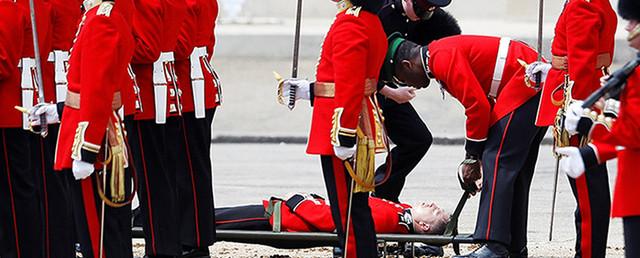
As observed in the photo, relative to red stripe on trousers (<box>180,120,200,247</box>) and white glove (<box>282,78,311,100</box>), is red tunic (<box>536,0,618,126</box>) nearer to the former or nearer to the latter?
white glove (<box>282,78,311,100</box>)

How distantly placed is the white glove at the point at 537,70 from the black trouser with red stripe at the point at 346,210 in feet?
2.91

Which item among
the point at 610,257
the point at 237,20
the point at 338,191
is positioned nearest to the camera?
the point at 338,191

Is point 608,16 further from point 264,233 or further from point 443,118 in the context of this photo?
point 443,118

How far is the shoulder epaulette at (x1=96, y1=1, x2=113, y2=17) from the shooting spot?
5.39m

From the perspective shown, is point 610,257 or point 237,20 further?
point 237,20

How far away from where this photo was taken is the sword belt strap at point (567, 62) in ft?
19.6

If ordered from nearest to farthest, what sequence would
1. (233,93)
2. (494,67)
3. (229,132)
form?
1. (494,67)
2. (229,132)
3. (233,93)

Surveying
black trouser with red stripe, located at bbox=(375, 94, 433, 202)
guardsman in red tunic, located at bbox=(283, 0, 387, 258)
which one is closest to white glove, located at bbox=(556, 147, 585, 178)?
guardsman in red tunic, located at bbox=(283, 0, 387, 258)

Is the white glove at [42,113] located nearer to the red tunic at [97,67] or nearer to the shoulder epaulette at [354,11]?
the red tunic at [97,67]

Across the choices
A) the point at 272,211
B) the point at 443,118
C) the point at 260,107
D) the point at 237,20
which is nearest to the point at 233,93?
the point at 260,107

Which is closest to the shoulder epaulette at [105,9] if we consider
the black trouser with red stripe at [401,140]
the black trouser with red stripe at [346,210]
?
the black trouser with red stripe at [346,210]

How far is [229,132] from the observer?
13258 millimetres

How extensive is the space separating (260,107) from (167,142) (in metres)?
7.53

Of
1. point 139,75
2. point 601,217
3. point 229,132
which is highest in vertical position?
point 139,75
